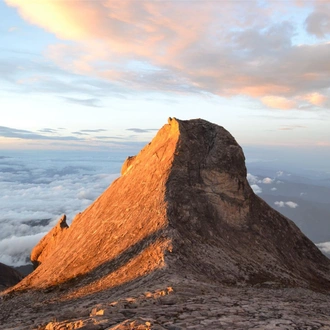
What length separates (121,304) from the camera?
17.9 m

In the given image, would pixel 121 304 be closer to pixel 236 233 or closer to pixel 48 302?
pixel 48 302

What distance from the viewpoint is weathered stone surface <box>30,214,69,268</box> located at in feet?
179

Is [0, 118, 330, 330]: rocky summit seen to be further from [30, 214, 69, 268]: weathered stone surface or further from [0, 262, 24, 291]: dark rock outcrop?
[0, 262, 24, 291]: dark rock outcrop

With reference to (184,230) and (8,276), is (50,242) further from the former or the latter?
(8,276)

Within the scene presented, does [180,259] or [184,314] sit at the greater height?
[184,314]

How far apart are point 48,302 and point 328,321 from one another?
21395 mm

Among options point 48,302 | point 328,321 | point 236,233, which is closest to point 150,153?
point 236,233

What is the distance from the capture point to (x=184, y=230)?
116ft

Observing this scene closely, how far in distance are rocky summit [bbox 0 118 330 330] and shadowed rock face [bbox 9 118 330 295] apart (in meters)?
0.15

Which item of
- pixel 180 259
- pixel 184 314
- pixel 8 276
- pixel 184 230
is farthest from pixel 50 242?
pixel 8 276

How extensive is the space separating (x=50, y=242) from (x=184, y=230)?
31039 millimetres

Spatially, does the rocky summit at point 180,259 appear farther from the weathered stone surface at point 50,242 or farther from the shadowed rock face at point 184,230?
the weathered stone surface at point 50,242

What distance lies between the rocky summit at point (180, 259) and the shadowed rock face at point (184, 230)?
0.15 metres

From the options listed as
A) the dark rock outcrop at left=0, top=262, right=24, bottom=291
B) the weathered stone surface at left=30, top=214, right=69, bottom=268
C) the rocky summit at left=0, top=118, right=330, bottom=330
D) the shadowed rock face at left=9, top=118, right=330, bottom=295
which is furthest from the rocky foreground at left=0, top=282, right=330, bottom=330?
the dark rock outcrop at left=0, top=262, right=24, bottom=291
